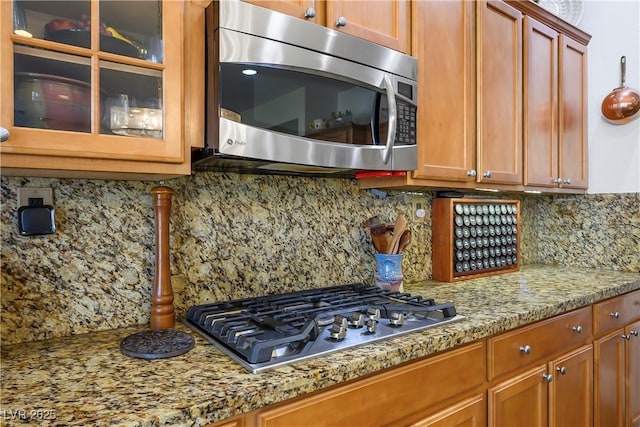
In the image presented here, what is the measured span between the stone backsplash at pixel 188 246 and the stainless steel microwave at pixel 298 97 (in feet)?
0.51

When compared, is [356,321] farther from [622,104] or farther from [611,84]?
[611,84]

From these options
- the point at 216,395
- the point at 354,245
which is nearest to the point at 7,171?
the point at 216,395

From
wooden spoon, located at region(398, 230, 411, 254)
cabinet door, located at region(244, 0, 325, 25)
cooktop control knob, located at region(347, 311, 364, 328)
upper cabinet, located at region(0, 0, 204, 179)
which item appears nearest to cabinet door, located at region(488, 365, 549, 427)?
cooktop control knob, located at region(347, 311, 364, 328)

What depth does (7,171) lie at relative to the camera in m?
1.01

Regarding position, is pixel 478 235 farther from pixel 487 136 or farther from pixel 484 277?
pixel 487 136

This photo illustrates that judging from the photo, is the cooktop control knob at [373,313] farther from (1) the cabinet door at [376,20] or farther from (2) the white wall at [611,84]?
(2) the white wall at [611,84]

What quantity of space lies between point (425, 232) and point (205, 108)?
132 cm

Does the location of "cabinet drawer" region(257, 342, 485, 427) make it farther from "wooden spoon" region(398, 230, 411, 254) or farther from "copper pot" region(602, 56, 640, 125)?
"copper pot" region(602, 56, 640, 125)

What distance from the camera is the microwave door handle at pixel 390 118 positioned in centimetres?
144

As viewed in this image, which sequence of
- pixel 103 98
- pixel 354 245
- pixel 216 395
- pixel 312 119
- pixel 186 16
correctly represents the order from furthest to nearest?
pixel 354 245 → pixel 312 119 → pixel 186 16 → pixel 103 98 → pixel 216 395

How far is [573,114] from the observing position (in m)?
2.42

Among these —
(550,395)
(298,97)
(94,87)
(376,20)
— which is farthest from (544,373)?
(94,87)

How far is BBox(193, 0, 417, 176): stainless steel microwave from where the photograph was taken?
43.5 inches

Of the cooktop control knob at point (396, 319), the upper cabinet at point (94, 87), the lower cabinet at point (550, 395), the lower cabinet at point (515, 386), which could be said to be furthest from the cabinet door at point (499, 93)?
the upper cabinet at point (94, 87)
